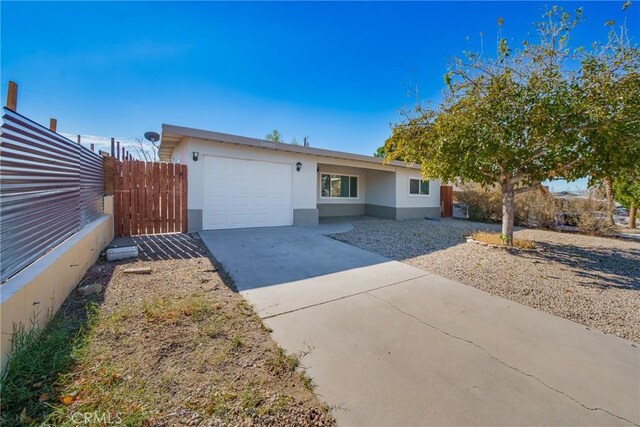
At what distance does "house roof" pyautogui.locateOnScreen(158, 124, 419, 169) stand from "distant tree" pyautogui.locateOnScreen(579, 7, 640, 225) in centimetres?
386

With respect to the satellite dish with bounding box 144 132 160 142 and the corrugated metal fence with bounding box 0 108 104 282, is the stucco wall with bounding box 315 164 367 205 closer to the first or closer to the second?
the satellite dish with bounding box 144 132 160 142

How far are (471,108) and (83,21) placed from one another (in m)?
8.57

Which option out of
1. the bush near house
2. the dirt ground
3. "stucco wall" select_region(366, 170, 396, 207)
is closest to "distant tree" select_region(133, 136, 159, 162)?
"stucco wall" select_region(366, 170, 396, 207)

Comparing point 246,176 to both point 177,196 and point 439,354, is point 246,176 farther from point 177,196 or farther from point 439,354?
point 439,354

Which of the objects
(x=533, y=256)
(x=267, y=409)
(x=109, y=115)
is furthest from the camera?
(x=109, y=115)

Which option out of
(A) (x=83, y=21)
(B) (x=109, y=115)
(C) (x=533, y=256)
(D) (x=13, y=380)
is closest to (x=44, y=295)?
(D) (x=13, y=380)

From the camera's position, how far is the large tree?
5.12 metres

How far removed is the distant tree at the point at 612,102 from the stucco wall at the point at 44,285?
7943mm

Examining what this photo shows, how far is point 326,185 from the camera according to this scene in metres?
14.1

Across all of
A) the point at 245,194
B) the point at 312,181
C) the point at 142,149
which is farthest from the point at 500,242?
the point at 142,149

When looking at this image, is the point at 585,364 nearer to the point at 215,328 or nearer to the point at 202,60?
the point at 215,328

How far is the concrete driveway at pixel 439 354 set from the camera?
1846mm

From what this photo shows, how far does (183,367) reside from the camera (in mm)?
2150

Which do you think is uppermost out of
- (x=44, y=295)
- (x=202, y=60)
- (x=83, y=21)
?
(x=202, y=60)
